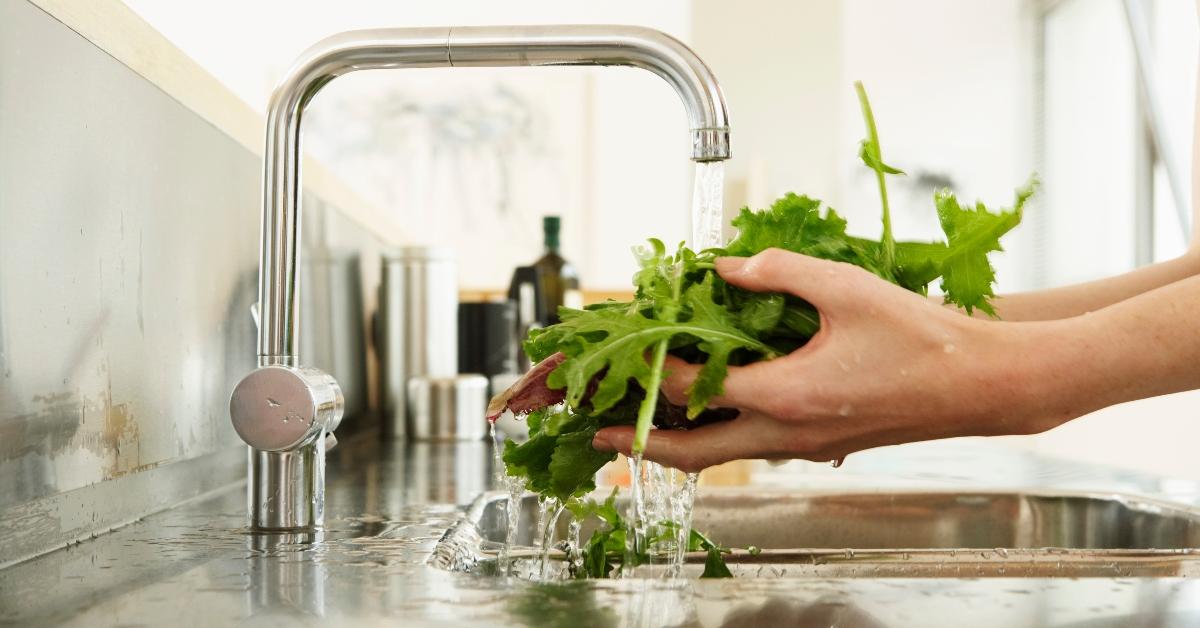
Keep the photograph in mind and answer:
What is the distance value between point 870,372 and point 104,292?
0.52 meters

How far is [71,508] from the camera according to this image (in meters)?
0.66

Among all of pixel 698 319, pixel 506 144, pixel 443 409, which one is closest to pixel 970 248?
pixel 698 319

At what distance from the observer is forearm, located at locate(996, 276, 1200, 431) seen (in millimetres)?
505

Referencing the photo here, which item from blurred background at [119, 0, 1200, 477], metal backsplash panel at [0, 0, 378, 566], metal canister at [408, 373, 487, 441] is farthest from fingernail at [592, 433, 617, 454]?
blurred background at [119, 0, 1200, 477]

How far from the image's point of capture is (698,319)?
20.1 inches

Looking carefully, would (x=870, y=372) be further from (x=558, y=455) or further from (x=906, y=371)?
(x=558, y=455)

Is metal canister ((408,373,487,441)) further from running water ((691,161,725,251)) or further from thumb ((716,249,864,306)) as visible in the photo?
thumb ((716,249,864,306))

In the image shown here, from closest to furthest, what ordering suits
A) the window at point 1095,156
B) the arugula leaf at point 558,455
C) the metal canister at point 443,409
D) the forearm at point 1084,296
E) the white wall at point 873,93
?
the arugula leaf at point 558,455 < the forearm at point 1084,296 < the metal canister at point 443,409 < the window at point 1095,156 < the white wall at point 873,93

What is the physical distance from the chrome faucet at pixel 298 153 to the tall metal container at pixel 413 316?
1185mm

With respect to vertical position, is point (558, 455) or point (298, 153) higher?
point (298, 153)

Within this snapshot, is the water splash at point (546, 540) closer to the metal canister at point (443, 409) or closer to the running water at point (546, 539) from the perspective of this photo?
the running water at point (546, 539)

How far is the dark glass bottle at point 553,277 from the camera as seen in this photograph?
237 cm

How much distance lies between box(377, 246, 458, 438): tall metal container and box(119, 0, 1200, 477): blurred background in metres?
2.22

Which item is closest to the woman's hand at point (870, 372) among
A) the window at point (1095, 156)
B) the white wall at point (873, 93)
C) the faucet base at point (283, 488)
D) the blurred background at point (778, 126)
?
the faucet base at point (283, 488)
